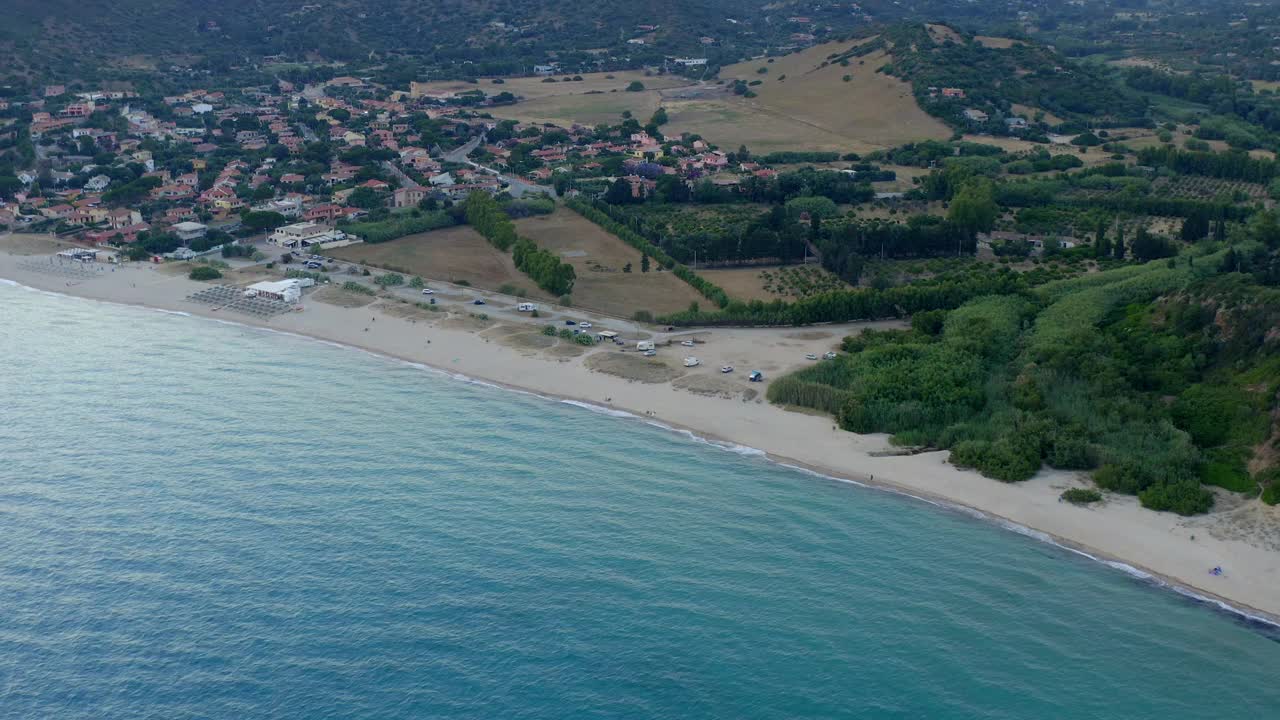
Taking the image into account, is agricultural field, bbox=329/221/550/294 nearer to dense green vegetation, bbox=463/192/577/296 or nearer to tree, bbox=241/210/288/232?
dense green vegetation, bbox=463/192/577/296

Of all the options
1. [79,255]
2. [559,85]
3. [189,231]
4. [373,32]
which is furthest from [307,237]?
[373,32]

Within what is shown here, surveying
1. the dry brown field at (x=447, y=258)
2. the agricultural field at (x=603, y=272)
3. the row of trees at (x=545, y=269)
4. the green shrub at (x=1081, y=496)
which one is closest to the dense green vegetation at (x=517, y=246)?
the row of trees at (x=545, y=269)

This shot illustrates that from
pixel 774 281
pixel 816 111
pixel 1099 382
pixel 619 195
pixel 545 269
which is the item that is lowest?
pixel 774 281

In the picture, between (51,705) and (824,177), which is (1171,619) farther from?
(824,177)

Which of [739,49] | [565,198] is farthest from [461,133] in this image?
[739,49]

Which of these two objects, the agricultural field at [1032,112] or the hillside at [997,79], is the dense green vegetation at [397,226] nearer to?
the hillside at [997,79]

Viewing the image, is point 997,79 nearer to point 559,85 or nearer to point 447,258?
point 559,85
